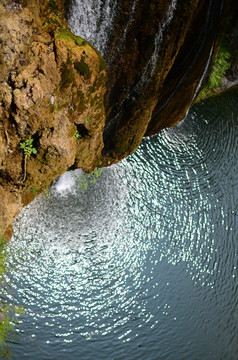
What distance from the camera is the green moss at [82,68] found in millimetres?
3264

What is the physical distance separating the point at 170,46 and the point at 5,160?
2.43 m

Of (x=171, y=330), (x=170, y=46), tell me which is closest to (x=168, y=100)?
(x=170, y=46)

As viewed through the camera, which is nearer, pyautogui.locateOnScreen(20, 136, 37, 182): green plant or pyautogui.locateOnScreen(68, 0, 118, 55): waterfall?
pyautogui.locateOnScreen(20, 136, 37, 182): green plant

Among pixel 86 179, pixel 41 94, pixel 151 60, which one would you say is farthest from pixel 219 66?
pixel 41 94

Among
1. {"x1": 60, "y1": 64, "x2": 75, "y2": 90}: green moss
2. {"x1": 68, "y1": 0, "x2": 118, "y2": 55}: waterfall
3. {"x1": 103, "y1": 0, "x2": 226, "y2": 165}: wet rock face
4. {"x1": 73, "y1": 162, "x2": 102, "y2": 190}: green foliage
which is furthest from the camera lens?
{"x1": 73, "y1": 162, "x2": 102, "y2": 190}: green foliage

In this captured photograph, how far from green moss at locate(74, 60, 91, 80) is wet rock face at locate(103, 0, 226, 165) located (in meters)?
0.84

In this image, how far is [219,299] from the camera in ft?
17.5

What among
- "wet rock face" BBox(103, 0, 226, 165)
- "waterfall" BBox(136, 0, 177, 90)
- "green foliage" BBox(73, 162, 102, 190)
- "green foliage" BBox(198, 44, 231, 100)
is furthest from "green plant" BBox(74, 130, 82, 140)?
"green foliage" BBox(198, 44, 231, 100)

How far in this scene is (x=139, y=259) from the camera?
528 cm

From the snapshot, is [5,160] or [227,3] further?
[227,3]

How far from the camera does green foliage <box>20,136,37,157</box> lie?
128 inches

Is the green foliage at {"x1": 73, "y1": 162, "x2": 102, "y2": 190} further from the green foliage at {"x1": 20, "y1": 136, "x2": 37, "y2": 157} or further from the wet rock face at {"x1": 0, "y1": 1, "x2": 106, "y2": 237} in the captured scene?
the green foliage at {"x1": 20, "y1": 136, "x2": 37, "y2": 157}

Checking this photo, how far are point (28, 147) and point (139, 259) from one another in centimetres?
277

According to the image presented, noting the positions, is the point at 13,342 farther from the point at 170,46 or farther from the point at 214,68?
the point at 214,68
